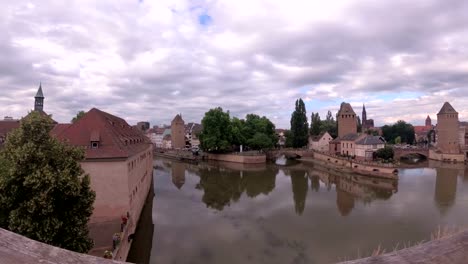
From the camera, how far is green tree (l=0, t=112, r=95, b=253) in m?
8.44

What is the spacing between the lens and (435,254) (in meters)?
1.67

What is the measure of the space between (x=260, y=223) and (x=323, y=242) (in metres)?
4.41

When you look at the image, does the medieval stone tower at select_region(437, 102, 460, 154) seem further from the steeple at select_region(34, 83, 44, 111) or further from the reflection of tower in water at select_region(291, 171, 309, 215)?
the steeple at select_region(34, 83, 44, 111)

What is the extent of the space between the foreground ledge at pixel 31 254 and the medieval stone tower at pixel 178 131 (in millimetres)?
81034

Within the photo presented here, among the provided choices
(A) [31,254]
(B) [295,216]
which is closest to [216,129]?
(B) [295,216]

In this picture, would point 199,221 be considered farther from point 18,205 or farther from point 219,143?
point 219,143

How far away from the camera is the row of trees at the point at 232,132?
5347 cm

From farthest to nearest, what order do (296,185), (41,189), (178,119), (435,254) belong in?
(178,119) < (296,185) < (41,189) < (435,254)

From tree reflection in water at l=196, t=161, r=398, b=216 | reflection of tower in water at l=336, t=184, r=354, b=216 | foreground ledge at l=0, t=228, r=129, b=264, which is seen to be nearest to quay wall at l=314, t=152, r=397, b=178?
tree reflection in water at l=196, t=161, r=398, b=216

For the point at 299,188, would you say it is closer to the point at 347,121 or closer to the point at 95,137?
the point at 95,137

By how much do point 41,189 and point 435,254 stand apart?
31.0ft

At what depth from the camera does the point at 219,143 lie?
5362 centimetres

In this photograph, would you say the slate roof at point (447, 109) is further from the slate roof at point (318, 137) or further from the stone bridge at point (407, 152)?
the slate roof at point (318, 137)

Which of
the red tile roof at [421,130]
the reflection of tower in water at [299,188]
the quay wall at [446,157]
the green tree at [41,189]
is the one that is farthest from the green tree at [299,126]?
the red tile roof at [421,130]
